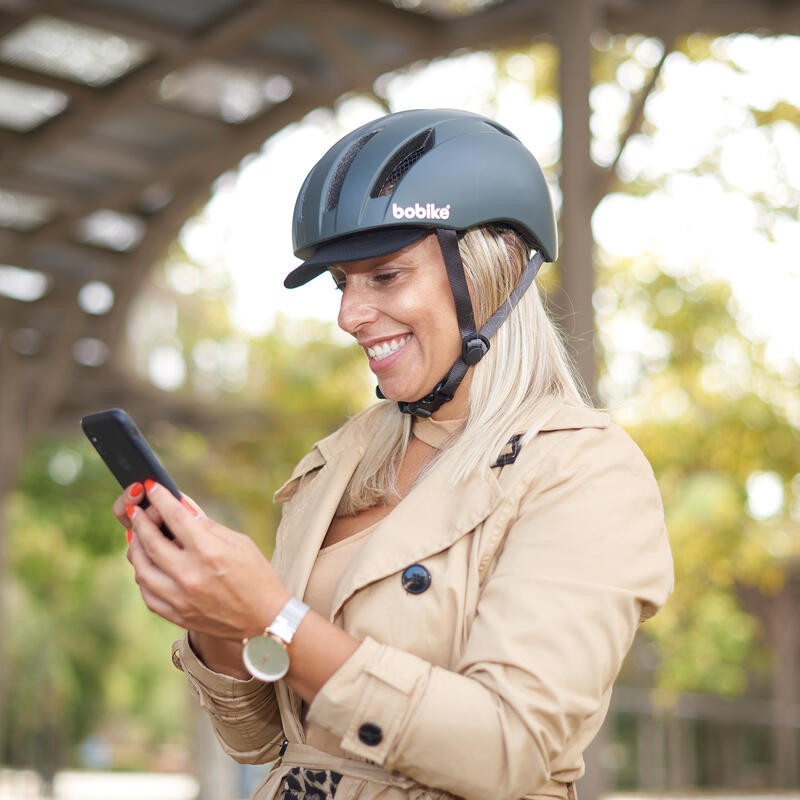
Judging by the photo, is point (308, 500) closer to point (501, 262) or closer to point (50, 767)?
point (501, 262)

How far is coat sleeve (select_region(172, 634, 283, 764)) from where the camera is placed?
193 cm

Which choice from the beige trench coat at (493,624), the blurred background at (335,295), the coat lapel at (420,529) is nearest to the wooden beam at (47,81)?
the blurred background at (335,295)

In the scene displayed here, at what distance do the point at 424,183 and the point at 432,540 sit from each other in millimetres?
582

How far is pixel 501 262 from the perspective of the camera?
6.60 feet

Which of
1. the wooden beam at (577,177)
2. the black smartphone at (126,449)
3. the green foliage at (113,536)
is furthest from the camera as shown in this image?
the green foliage at (113,536)

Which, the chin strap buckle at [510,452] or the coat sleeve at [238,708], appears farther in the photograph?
the coat sleeve at [238,708]

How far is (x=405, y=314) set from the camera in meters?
1.92

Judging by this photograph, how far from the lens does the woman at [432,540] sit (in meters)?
1.54

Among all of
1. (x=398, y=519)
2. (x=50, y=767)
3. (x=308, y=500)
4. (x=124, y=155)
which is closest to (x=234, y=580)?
(x=398, y=519)

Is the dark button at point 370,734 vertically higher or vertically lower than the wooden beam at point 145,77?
lower

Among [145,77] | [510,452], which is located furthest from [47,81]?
[510,452]

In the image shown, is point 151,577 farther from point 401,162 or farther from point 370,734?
point 401,162

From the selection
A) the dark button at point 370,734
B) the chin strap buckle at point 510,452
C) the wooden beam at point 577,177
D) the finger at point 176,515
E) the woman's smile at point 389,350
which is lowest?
the dark button at point 370,734

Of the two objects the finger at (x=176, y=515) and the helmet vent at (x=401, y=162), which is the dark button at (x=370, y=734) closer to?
the finger at (x=176, y=515)
